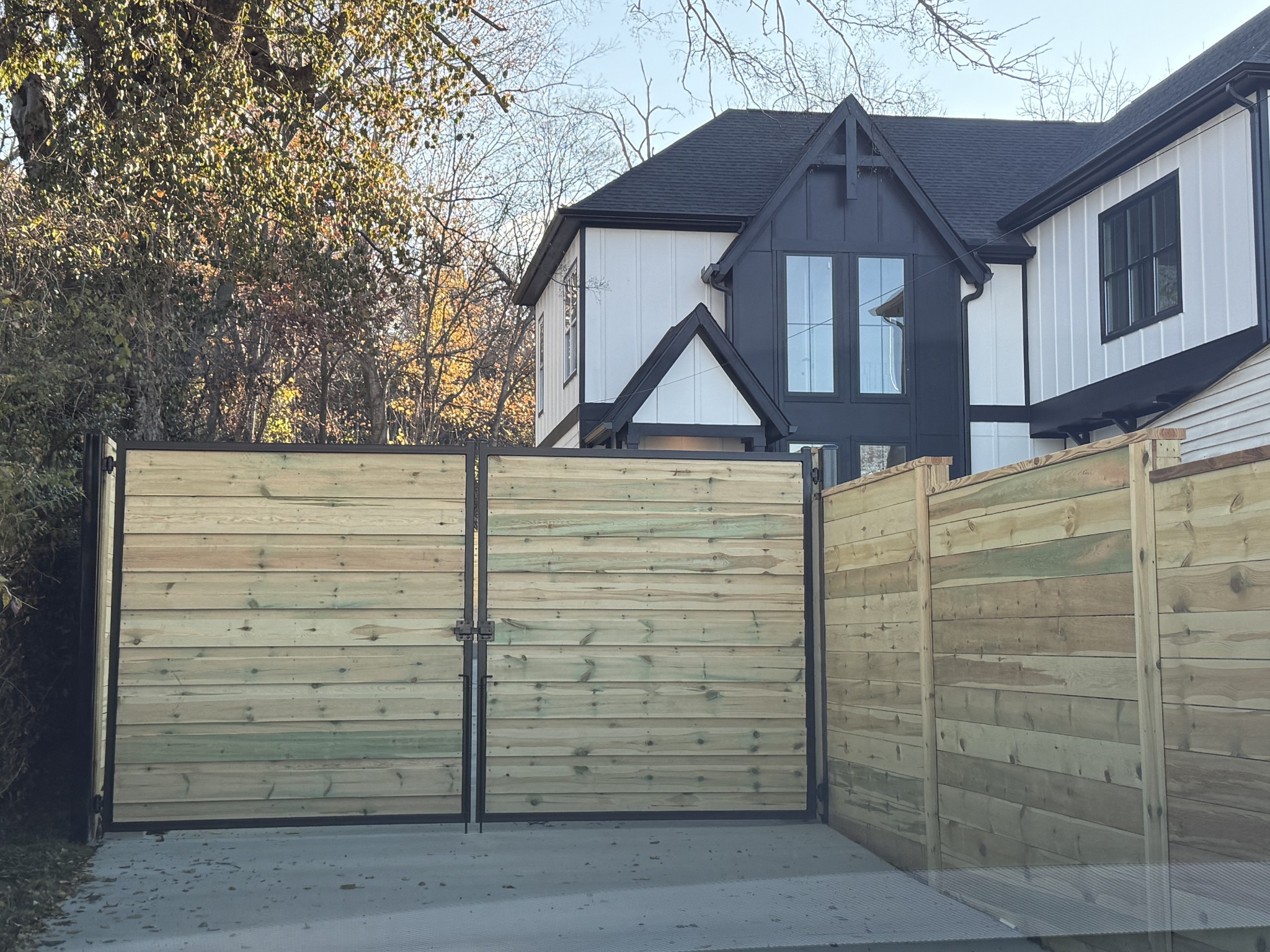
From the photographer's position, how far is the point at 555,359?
1762cm

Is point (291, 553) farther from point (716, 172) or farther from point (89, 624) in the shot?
point (716, 172)

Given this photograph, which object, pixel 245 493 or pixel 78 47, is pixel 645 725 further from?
pixel 78 47

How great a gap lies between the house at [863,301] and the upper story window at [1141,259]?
0.10 ft

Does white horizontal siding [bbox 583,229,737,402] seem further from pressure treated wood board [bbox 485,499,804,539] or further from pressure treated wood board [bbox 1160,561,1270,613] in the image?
pressure treated wood board [bbox 1160,561,1270,613]

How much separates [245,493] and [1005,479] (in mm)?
4135

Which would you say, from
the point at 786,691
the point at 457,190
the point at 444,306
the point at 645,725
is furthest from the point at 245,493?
the point at 444,306

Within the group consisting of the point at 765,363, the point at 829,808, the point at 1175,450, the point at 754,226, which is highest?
the point at 754,226

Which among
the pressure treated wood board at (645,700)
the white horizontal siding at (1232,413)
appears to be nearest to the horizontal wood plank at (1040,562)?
the pressure treated wood board at (645,700)

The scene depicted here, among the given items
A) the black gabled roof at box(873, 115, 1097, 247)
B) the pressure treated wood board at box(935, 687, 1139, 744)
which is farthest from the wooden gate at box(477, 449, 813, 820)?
the black gabled roof at box(873, 115, 1097, 247)

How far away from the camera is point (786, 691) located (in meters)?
7.14

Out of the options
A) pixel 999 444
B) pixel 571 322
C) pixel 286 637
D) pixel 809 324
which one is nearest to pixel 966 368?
pixel 999 444

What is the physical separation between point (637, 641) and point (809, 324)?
8434 millimetres

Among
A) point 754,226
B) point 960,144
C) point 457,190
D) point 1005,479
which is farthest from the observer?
point 457,190

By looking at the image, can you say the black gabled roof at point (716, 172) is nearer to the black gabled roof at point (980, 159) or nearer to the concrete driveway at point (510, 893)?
the black gabled roof at point (980, 159)
